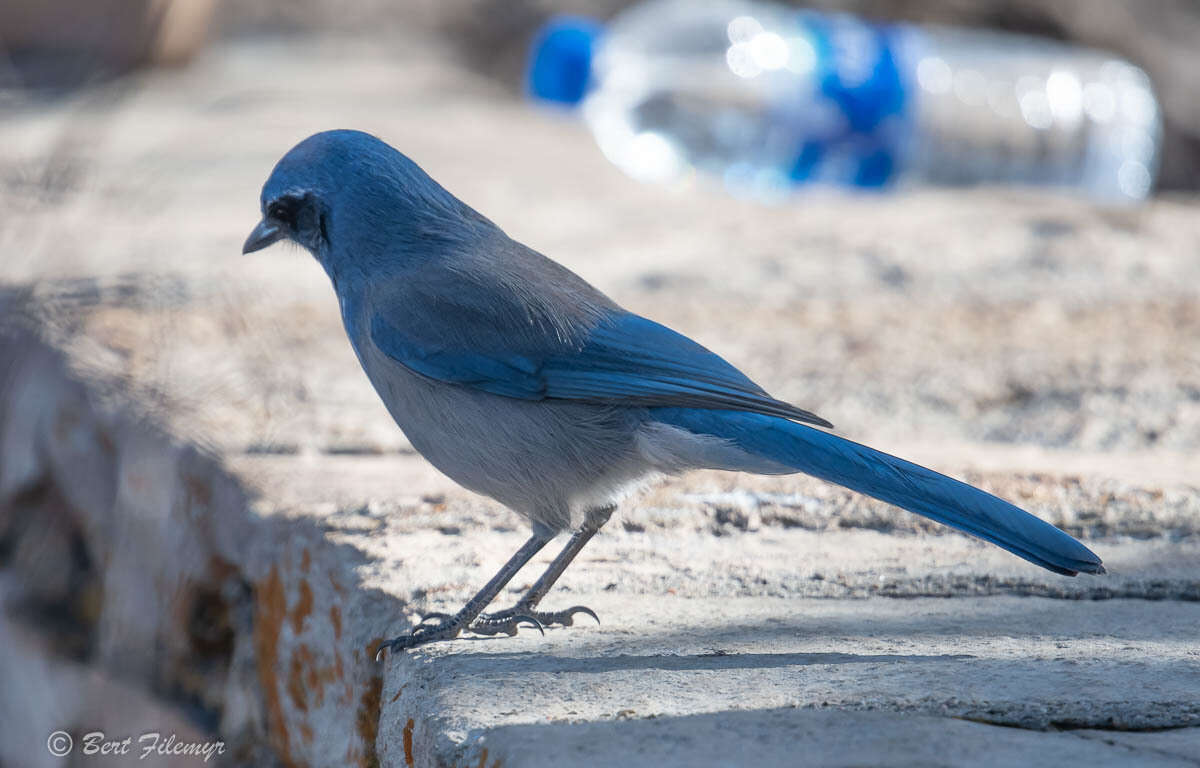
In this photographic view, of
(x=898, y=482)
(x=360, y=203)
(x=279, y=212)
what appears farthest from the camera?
(x=279, y=212)

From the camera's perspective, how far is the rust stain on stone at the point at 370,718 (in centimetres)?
202

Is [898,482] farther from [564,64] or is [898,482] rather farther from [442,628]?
[564,64]

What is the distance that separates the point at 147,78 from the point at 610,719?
6.62 meters

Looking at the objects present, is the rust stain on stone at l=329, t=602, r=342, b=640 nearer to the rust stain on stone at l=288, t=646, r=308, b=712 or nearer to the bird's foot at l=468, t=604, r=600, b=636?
the rust stain on stone at l=288, t=646, r=308, b=712

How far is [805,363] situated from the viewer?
12.2 ft

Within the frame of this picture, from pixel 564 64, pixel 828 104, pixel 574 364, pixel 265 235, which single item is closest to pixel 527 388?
pixel 574 364

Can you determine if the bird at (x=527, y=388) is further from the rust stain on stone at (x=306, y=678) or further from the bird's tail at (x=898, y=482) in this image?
the rust stain on stone at (x=306, y=678)

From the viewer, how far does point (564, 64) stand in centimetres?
639

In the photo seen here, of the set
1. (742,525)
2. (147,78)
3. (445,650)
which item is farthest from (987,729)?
(147,78)

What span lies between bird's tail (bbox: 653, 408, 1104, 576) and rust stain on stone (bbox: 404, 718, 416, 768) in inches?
26.5

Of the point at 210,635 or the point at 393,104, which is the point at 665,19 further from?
the point at 210,635

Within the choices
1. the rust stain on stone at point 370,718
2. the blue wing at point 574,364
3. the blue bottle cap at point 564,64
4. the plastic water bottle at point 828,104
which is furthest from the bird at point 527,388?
the blue bottle cap at point 564,64

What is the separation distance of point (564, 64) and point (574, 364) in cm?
438

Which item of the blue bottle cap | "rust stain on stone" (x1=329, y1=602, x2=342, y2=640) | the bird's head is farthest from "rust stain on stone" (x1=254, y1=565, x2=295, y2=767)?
the blue bottle cap
